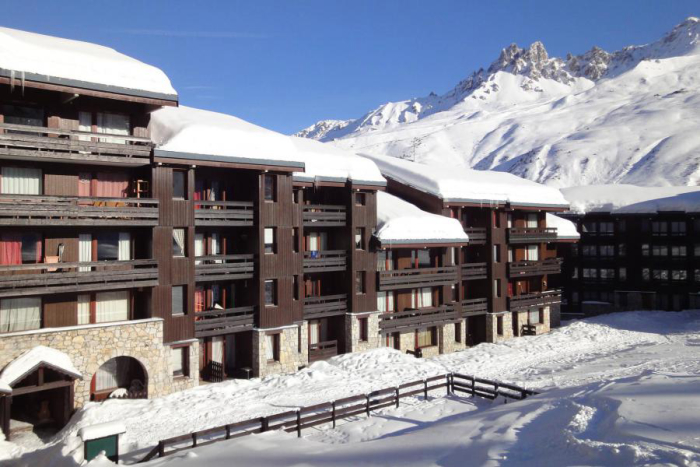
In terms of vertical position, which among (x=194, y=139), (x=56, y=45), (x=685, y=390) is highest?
(x=56, y=45)

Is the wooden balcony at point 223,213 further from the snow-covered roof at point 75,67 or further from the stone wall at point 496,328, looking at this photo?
the stone wall at point 496,328

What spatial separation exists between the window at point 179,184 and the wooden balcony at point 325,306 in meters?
8.49

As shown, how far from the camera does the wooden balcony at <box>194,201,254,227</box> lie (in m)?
25.1

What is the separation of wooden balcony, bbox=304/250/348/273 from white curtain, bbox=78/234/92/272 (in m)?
10.6

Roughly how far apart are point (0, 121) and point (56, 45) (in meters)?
4.30

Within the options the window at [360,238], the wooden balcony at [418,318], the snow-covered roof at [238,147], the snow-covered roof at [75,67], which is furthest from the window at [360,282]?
the snow-covered roof at [75,67]

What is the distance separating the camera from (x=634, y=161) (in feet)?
507

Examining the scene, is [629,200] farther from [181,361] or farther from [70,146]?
[70,146]

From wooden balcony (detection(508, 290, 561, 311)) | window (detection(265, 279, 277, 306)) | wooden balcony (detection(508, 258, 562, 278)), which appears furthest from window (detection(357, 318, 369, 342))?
wooden balcony (detection(508, 258, 562, 278))

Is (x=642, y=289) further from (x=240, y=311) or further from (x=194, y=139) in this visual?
(x=194, y=139)

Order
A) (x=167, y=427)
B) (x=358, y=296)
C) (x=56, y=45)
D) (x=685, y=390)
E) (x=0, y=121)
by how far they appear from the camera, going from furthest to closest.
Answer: (x=358, y=296) → (x=56, y=45) → (x=0, y=121) → (x=167, y=427) → (x=685, y=390)

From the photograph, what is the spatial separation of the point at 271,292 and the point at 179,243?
5.36 metres

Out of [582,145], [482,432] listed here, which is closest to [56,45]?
[482,432]

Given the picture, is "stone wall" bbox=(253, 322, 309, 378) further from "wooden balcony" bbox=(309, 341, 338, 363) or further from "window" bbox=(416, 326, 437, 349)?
"window" bbox=(416, 326, 437, 349)
